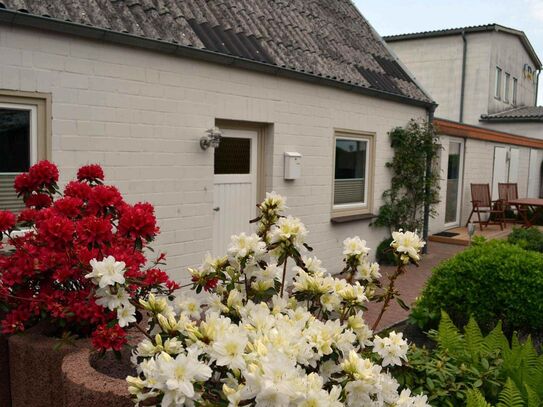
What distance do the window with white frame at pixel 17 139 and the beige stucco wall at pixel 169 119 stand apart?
0.13 m

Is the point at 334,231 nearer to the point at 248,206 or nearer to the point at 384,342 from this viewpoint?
the point at 248,206

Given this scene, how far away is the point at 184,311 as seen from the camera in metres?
2.26

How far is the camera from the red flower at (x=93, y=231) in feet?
8.15

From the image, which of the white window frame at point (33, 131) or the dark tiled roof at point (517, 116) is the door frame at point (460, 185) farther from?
the white window frame at point (33, 131)

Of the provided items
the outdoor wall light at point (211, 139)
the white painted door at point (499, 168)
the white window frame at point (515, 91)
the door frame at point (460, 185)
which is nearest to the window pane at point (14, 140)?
the outdoor wall light at point (211, 139)

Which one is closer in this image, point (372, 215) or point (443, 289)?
point (443, 289)

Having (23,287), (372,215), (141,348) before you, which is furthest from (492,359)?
(372,215)

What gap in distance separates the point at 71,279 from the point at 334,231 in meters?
6.66

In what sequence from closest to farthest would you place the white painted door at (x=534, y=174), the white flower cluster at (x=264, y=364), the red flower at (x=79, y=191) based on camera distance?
1. the white flower cluster at (x=264, y=364)
2. the red flower at (x=79, y=191)
3. the white painted door at (x=534, y=174)

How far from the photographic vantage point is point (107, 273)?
1967 millimetres

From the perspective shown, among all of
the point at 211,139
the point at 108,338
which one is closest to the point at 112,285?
the point at 108,338

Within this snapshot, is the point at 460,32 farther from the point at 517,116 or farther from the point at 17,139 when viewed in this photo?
the point at 17,139

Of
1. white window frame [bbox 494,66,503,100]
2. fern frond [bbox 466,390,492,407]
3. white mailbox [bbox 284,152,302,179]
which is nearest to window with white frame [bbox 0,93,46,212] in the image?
white mailbox [bbox 284,152,302,179]

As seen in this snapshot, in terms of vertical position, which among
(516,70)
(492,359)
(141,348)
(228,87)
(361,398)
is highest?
(516,70)
